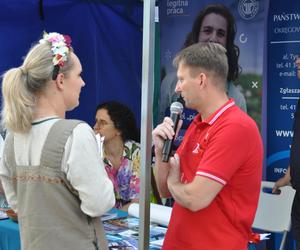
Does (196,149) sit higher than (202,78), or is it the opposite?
(202,78)

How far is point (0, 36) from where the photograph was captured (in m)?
3.82

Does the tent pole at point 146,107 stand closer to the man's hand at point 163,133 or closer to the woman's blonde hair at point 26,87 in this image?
the man's hand at point 163,133

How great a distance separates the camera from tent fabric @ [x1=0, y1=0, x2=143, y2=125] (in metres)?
4.12

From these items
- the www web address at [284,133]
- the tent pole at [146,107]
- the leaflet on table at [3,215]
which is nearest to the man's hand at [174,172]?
the tent pole at [146,107]

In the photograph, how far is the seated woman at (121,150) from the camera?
331cm

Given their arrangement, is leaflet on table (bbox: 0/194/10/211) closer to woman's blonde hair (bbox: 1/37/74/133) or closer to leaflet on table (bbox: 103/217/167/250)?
leaflet on table (bbox: 103/217/167/250)

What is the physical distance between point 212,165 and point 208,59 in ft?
1.19

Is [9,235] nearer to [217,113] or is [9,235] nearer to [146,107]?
[146,107]

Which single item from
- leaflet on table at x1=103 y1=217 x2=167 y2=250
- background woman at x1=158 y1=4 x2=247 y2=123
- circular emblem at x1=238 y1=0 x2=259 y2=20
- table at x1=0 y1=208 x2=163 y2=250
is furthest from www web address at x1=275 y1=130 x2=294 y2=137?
table at x1=0 y1=208 x2=163 y2=250

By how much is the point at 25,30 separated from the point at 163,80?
3.98 ft

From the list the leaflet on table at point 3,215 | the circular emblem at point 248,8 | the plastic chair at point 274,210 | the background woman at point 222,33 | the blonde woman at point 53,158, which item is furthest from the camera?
the background woman at point 222,33

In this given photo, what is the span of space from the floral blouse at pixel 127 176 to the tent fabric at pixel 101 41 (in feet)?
3.34

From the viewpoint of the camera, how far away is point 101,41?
431 cm

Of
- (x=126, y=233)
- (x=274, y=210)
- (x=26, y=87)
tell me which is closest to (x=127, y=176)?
(x=126, y=233)
